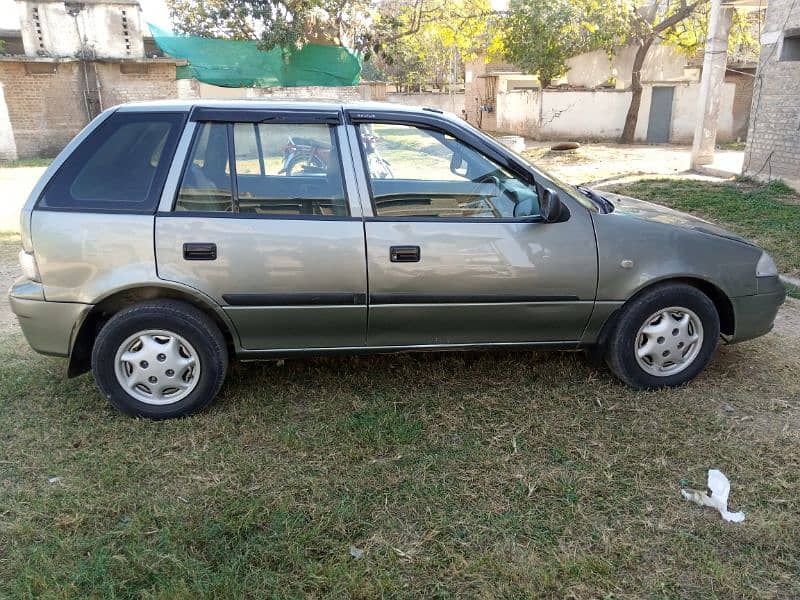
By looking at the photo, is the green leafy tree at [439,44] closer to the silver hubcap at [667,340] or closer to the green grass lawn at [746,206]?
the green grass lawn at [746,206]

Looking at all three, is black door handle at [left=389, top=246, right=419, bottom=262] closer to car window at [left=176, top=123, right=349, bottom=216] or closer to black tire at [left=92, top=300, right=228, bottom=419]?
car window at [left=176, top=123, right=349, bottom=216]

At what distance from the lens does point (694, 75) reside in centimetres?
2353

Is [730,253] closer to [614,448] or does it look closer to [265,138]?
[614,448]

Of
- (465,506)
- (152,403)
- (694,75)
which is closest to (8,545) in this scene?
(152,403)

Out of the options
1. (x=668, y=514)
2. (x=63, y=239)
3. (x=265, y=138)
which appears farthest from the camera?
(x=265, y=138)

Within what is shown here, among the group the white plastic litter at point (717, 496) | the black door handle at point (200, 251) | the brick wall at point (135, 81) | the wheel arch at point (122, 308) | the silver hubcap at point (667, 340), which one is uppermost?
the brick wall at point (135, 81)

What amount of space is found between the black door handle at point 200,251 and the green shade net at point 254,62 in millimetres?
14890

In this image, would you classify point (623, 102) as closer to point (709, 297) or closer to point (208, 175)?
point (709, 297)

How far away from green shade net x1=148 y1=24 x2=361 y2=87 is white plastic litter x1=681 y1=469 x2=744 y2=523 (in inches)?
641

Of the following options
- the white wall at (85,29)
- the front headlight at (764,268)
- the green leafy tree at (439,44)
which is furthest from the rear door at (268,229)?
the green leafy tree at (439,44)

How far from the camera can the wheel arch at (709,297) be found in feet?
12.1

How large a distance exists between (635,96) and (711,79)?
7.18 meters

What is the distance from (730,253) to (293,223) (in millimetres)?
2550

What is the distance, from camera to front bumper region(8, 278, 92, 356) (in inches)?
132
